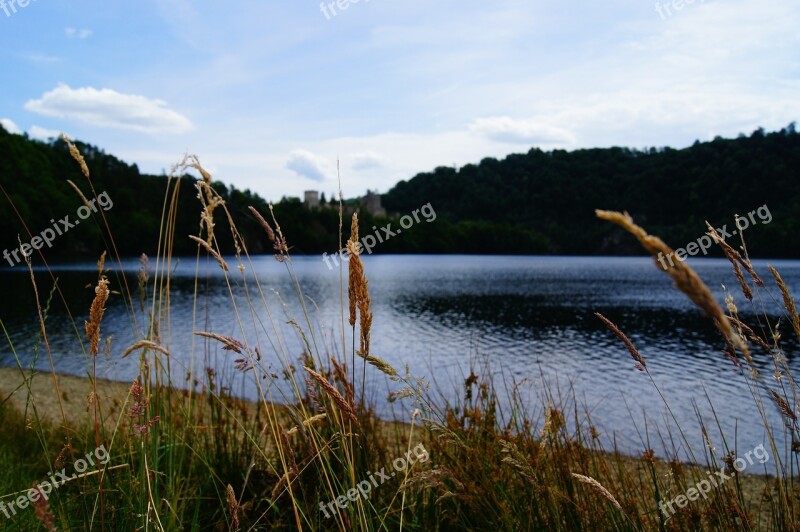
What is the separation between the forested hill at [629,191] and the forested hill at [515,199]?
261mm

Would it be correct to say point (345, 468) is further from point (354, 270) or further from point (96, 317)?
point (96, 317)

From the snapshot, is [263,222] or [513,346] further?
[513,346]

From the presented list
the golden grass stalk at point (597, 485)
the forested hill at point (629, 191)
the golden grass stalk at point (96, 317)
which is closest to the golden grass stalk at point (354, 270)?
the golden grass stalk at point (96, 317)

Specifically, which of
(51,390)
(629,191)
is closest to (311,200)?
(629,191)

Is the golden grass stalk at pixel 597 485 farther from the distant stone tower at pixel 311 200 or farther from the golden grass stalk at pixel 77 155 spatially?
the distant stone tower at pixel 311 200

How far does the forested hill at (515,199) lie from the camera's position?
80.6 m

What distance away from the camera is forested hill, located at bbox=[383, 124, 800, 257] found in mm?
93413

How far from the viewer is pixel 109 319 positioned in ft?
95.2

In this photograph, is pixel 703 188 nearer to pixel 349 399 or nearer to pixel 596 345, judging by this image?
pixel 596 345

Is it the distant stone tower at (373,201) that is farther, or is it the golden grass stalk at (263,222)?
the distant stone tower at (373,201)

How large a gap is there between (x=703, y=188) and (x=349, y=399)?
110450mm

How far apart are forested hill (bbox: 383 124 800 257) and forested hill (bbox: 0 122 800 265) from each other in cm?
26

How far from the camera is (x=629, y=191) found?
11175 cm

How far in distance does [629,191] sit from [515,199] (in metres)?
37.7
